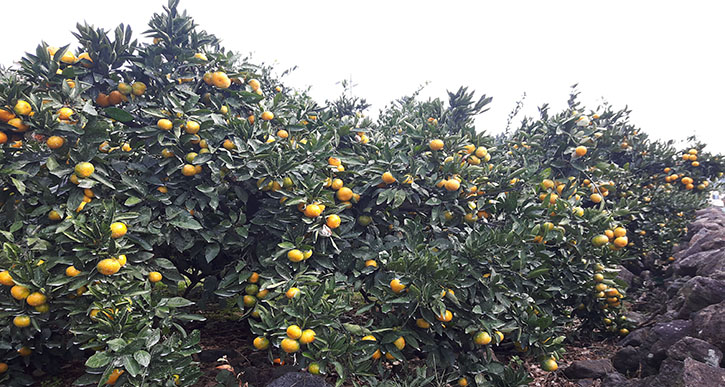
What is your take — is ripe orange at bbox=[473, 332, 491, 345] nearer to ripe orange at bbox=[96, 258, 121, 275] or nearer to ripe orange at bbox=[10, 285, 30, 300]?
ripe orange at bbox=[96, 258, 121, 275]

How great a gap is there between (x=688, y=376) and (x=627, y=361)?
999mm

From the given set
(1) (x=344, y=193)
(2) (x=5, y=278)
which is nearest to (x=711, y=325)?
(1) (x=344, y=193)

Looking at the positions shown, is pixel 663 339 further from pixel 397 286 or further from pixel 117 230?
pixel 117 230

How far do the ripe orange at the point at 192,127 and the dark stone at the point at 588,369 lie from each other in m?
3.30

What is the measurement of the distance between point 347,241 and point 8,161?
1905 mm

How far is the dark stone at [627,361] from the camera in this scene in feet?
9.91

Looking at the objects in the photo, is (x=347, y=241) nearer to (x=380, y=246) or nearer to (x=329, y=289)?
(x=380, y=246)

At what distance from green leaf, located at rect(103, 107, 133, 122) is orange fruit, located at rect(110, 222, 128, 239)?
2.35 feet

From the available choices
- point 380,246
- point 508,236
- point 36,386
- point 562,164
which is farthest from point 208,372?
point 562,164

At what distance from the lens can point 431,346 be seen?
2.44 metres

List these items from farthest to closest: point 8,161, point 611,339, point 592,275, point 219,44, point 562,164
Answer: point 611,339 < point 562,164 < point 592,275 < point 219,44 < point 8,161

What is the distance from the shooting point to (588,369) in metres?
3.06

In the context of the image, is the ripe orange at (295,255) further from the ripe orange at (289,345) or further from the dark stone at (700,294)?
the dark stone at (700,294)

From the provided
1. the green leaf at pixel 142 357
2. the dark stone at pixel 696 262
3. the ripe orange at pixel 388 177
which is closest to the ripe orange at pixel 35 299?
the green leaf at pixel 142 357
